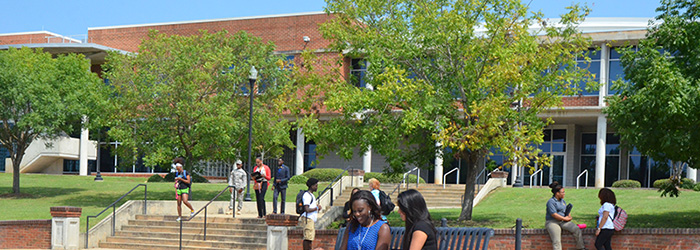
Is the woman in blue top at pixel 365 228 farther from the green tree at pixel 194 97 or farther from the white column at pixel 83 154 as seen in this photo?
the white column at pixel 83 154

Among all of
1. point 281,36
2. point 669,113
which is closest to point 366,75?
point 669,113

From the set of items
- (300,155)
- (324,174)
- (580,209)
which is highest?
(300,155)

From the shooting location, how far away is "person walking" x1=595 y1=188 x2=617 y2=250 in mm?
12812

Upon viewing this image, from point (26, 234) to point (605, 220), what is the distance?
13.3m

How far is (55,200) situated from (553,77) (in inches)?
692

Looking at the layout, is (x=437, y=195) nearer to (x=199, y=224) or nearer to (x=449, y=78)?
(x=449, y=78)

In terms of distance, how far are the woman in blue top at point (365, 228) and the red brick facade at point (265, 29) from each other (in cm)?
3436

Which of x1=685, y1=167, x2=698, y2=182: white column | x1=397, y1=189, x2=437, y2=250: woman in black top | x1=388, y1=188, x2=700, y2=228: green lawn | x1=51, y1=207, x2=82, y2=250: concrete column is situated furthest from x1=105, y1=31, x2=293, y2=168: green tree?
x1=397, y1=189, x2=437, y2=250: woman in black top

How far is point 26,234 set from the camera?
62.3ft

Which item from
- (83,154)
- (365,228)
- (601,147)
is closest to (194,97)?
(601,147)

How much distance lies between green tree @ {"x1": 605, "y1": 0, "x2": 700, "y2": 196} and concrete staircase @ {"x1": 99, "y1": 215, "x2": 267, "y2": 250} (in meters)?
8.43

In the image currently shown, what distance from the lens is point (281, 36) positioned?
44.1 meters

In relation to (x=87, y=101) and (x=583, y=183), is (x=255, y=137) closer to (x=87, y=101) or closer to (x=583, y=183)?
(x=87, y=101)

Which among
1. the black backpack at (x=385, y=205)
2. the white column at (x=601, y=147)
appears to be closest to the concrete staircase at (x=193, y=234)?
the black backpack at (x=385, y=205)
